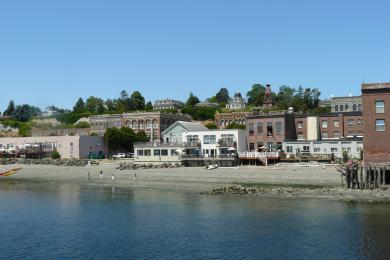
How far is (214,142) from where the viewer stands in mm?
87500

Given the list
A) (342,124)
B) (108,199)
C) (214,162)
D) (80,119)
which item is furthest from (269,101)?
(108,199)

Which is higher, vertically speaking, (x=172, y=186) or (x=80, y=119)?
(x=80, y=119)

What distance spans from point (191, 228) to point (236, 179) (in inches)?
1099

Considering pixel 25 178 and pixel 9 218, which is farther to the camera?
pixel 25 178

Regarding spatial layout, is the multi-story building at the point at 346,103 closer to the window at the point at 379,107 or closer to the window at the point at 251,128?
the window at the point at 251,128

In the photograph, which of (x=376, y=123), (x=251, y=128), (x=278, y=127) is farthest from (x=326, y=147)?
(x=376, y=123)

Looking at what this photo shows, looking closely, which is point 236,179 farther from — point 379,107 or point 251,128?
point 251,128

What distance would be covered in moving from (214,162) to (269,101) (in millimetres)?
106651

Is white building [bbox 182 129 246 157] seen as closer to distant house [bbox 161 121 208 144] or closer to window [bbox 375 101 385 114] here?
distant house [bbox 161 121 208 144]

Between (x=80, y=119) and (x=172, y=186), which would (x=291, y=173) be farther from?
(x=80, y=119)

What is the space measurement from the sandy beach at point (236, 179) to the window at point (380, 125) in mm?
7001

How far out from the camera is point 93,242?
3528cm

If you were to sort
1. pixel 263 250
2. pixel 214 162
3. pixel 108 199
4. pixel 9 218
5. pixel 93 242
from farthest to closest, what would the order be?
pixel 214 162 < pixel 108 199 < pixel 9 218 < pixel 93 242 < pixel 263 250

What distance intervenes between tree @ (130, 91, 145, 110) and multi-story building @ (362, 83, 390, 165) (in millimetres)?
142490
